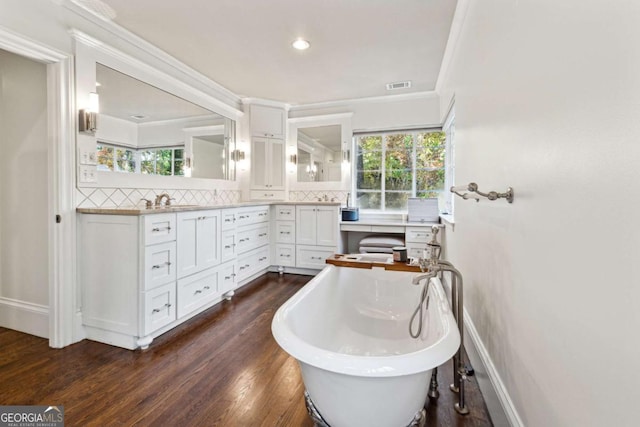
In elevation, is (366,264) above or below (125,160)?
below

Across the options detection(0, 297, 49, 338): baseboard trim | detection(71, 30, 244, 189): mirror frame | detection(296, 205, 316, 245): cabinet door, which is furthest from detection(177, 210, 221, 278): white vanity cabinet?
detection(296, 205, 316, 245): cabinet door

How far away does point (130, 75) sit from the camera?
2.68 m

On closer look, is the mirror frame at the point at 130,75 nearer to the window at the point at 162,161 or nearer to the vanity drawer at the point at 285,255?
the window at the point at 162,161

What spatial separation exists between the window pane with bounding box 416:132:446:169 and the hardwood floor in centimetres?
293

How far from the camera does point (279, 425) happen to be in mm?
1415

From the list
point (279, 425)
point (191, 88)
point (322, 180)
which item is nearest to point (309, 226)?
point (322, 180)

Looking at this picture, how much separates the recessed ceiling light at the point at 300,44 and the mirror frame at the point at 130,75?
1.36 metres

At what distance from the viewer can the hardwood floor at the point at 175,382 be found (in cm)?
147

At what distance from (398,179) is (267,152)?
6.47 ft

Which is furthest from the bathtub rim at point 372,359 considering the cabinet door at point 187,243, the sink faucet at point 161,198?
the sink faucet at point 161,198

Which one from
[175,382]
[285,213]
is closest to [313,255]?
[285,213]

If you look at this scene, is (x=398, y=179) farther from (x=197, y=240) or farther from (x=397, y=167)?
(x=197, y=240)

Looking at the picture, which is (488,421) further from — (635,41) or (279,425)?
(635,41)

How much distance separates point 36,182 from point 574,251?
3210 mm
